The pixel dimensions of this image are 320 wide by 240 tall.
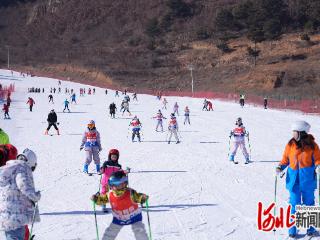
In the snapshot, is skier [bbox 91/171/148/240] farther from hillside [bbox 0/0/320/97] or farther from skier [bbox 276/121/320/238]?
hillside [bbox 0/0/320/97]

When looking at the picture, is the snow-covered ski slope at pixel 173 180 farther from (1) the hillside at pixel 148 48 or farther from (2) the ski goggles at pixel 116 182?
(1) the hillside at pixel 148 48

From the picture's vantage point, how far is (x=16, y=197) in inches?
212

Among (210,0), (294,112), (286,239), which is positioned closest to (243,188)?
(286,239)

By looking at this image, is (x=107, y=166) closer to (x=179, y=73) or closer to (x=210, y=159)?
(x=210, y=159)

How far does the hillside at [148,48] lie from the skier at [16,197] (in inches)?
1911

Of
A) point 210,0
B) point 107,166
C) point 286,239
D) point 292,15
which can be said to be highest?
point 210,0

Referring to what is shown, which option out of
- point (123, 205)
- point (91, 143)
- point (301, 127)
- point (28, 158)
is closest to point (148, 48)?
point (91, 143)

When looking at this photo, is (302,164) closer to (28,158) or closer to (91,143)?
(28,158)

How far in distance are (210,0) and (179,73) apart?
51033mm

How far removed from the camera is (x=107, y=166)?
8664 mm

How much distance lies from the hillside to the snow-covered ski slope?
32407 millimetres

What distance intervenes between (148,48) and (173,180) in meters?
95.6

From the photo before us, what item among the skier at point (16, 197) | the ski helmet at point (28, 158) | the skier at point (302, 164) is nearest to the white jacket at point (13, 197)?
the skier at point (16, 197)

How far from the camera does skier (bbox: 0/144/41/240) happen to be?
5.23m
